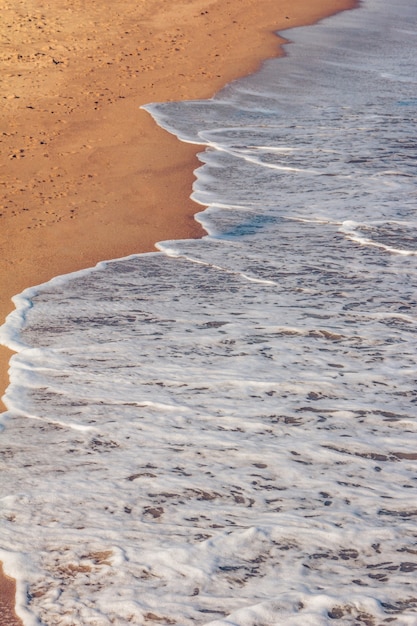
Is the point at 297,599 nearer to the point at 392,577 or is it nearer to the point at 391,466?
the point at 392,577

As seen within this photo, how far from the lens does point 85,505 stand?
3.83 m

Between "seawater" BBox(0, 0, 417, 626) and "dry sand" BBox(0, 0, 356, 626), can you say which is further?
"dry sand" BBox(0, 0, 356, 626)

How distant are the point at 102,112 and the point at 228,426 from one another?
7293 millimetres

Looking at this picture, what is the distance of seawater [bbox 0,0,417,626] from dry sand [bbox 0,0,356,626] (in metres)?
0.32

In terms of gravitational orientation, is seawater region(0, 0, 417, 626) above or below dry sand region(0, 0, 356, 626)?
below

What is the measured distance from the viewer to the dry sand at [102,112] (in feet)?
23.6

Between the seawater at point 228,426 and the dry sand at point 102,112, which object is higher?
the dry sand at point 102,112

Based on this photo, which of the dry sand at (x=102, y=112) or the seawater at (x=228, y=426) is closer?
the seawater at (x=228, y=426)

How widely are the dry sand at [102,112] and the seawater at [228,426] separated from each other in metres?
0.32

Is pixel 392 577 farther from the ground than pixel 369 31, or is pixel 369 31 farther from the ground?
pixel 369 31

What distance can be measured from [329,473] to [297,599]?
3.02 feet

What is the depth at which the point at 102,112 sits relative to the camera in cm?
1103

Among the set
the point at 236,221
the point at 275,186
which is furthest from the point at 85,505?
the point at 275,186

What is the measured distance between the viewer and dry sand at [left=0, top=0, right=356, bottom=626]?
23.6ft
